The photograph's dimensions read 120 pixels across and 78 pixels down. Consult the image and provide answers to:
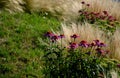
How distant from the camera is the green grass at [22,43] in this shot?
6297mm

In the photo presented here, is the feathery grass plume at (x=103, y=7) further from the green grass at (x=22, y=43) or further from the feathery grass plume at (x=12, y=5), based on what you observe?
the feathery grass plume at (x=12, y=5)

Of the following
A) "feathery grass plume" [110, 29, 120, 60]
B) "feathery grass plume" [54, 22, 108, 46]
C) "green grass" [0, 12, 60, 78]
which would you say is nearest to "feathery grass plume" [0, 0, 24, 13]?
"green grass" [0, 12, 60, 78]

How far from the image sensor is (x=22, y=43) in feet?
23.4

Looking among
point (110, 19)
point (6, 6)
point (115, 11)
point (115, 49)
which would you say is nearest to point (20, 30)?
point (6, 6)

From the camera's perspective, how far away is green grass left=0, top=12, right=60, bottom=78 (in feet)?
20.7

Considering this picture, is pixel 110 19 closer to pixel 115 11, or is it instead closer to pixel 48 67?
pixel 115 11

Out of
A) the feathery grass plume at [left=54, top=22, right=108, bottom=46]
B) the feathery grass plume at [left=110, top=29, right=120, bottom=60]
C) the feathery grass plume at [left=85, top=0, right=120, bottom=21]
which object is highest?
the feathery grass plume at [left=85, top=0, right=120, bottom=21]

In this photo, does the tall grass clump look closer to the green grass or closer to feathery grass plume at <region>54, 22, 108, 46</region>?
feathery grass plume at <region>54, 22, 108, 46</region>

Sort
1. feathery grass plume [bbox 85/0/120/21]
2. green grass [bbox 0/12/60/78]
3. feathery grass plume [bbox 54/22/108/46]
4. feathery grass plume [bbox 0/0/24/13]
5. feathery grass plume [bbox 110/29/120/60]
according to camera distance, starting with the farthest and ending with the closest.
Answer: feathery grass plume [bbox 85/0/120/21] → feathery grass plume [bbox 0/0/24/13] → feathery grass plume [bbox 54/22/108/46] → feathery grass plume [bbox 110/29/120/60] → green grass [bbox 0/12/60/78]

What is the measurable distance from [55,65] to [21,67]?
925 millimetres

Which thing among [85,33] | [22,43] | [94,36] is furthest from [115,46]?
[22,43]

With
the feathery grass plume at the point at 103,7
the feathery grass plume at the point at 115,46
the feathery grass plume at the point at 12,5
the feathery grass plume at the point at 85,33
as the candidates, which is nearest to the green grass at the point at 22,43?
the feathery grass plume at the point at 12,5

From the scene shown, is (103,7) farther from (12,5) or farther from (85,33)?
(12,5)

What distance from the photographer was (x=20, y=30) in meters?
7.50
